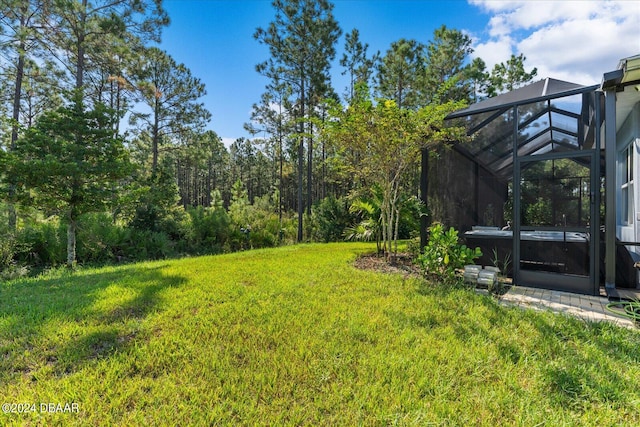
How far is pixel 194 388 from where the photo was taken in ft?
5.92

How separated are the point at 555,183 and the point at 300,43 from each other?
1055 centimetres

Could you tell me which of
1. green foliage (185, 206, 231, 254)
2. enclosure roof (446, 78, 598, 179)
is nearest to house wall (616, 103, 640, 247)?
enclosure roof (446, 78, 598, 179)

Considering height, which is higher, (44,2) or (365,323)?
(44,2)

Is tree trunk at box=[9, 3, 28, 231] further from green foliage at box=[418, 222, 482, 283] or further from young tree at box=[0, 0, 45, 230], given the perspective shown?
green foliage at box=[418, 222, 482, 283]

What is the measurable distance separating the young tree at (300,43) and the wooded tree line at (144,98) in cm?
4

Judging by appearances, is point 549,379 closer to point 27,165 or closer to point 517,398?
point 517,398

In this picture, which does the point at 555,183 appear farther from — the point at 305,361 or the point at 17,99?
the point at 17,99

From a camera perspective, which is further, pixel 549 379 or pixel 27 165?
pixel 27 165

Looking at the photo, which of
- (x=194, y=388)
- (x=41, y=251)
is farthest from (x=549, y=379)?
(x=41, y=251)

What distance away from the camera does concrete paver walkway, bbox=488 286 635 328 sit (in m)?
3.14

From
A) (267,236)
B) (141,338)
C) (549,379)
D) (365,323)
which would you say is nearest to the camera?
(549,379)

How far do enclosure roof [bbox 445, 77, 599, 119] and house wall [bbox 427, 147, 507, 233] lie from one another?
105cm

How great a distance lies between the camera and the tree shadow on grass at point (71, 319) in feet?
6.89

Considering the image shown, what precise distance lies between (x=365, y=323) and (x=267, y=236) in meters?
9.03
